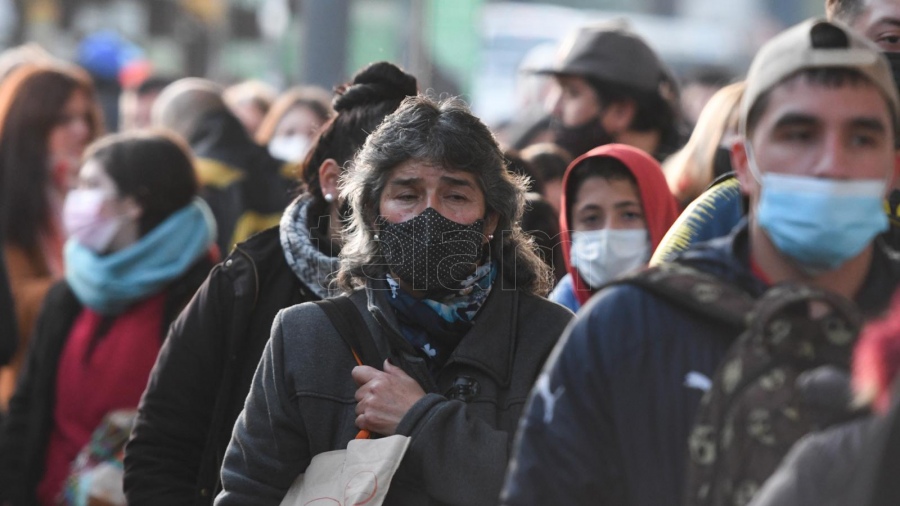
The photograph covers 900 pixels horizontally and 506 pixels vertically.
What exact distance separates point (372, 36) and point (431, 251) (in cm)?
861

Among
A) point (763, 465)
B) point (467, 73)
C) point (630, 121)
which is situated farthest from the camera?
point (467, 73)

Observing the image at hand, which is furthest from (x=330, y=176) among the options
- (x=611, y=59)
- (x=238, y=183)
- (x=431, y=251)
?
(x=238, y=183)

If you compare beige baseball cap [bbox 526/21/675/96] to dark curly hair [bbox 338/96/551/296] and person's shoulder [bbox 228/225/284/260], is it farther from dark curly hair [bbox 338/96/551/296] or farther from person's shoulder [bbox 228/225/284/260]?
dark curly hair [bbox 338/96/551/296]

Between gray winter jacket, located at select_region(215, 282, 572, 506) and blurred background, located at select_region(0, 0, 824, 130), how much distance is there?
200cm

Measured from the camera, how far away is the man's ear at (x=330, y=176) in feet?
14.8

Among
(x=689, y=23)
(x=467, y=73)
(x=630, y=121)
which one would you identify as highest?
(x=630, y=121)

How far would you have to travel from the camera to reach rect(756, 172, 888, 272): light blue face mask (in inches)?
105

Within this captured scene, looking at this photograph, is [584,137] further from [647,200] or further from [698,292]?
[698,292]

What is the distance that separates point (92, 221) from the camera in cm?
593

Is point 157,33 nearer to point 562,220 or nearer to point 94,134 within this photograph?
point 94,134

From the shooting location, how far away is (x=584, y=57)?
22.2ft

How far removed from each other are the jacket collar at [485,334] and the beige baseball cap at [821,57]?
1086 millimetres

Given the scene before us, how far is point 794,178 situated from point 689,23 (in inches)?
1442

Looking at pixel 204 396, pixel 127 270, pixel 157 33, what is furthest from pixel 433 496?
pixel 157 33
